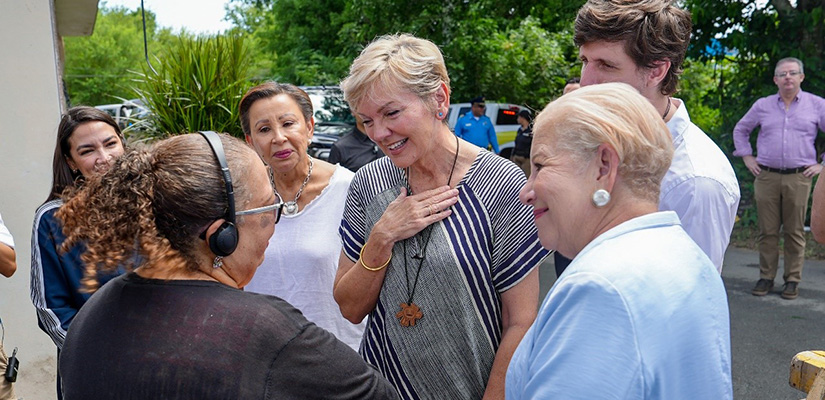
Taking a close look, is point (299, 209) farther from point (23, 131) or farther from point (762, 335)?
point (762, 335)

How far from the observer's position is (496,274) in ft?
6.77

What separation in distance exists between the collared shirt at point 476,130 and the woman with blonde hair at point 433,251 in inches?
457

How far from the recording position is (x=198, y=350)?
1.37m

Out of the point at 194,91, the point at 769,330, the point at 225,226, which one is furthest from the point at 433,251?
the point at 769,330

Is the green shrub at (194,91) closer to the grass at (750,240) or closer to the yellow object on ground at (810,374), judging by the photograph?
the yellow object on ground at (810,374)

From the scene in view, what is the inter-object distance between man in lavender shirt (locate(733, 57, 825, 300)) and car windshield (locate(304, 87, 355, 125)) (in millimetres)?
6956

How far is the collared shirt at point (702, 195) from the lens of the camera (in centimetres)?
209

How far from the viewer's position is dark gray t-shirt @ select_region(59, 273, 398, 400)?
1.36 metres

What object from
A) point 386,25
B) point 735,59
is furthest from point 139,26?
point 735,59

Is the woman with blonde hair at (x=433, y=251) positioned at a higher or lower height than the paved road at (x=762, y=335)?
higher

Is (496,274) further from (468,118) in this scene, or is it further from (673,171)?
(468,118)

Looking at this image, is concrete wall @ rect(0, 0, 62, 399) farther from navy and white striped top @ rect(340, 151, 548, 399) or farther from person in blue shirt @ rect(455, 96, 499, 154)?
person in blue shirt @ rect(455, 96, 499, 154)

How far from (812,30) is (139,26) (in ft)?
204

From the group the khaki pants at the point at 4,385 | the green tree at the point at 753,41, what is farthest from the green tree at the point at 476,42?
the khaki pants at the point at 4,385
